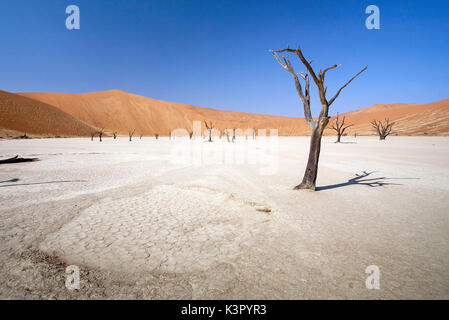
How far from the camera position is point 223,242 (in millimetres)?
3705

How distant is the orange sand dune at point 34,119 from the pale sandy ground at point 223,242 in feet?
205

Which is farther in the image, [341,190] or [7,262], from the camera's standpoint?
[341,190]

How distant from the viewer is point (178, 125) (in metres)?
104

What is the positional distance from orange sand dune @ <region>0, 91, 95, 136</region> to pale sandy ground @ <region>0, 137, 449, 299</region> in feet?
205

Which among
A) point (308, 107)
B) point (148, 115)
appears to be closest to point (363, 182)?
point (308, 107)

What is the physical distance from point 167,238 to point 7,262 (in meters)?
2.20

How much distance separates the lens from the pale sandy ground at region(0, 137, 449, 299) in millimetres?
2590

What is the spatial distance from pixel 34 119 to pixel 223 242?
74.3 m

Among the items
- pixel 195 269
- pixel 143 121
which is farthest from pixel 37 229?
pixel 143 121
